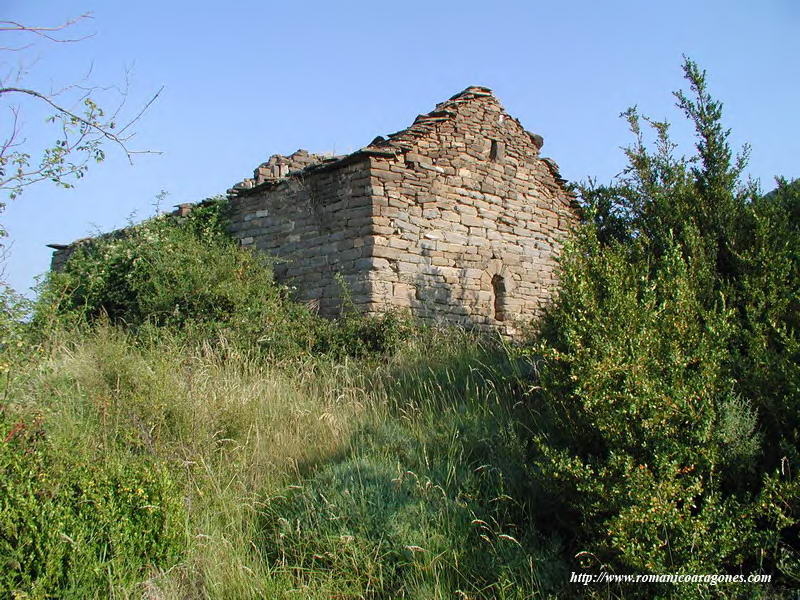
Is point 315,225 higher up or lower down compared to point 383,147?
lower down

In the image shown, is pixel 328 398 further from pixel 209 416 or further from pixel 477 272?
pixel 477 272

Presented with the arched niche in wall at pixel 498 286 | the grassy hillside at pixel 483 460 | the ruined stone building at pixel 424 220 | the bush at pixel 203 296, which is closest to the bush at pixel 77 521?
the grassy hillside at pixel 483 460

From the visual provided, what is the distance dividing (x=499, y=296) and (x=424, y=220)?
211 cm

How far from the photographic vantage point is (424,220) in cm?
1022

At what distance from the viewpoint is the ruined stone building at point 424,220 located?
9.75 metres

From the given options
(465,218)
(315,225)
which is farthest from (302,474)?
(465,218)

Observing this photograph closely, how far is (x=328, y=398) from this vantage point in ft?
20.6

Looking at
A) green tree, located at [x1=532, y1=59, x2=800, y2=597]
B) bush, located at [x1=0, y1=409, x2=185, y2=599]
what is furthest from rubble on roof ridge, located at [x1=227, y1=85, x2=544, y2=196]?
bush, located at [x1=0, y1=409, x2=185, y2=599]

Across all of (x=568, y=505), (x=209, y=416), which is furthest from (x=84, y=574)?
(x=568, y=505)

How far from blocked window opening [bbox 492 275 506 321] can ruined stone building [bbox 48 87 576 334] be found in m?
0.02

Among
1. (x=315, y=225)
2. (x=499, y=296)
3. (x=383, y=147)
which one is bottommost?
(x=499, y=296)

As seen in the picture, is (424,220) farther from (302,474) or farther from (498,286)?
(302,474)

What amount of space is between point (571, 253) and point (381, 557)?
98.3 inches

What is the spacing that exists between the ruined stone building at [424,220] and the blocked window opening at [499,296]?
2 centimetres
